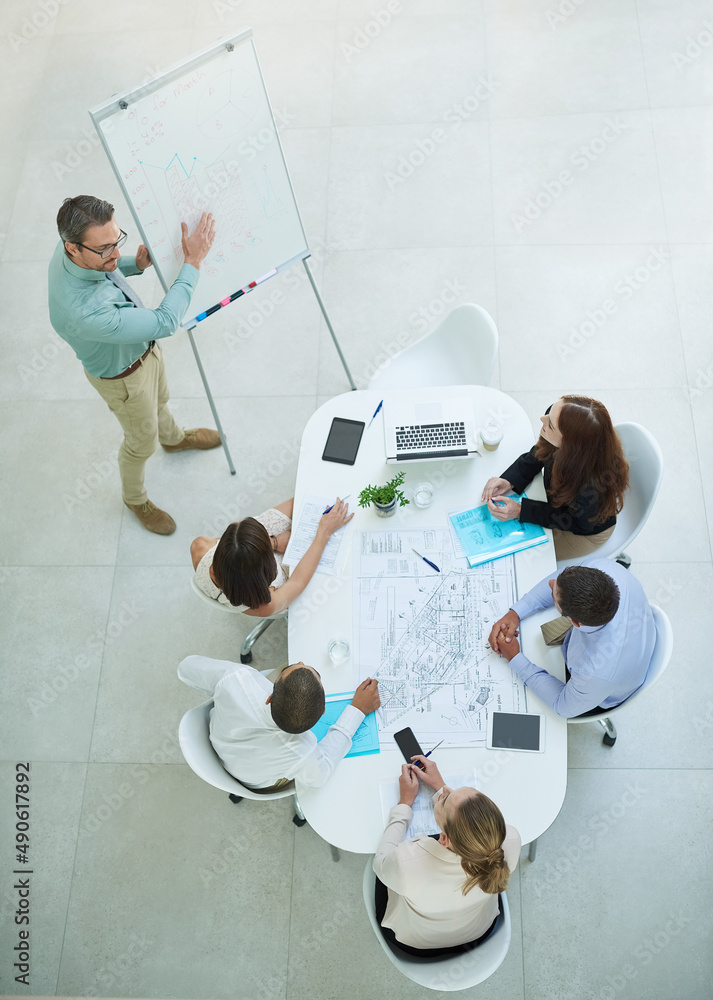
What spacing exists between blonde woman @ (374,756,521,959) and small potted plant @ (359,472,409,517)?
0.94 meters

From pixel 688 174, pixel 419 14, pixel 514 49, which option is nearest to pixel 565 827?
pixel 688 174

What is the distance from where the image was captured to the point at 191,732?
243cm

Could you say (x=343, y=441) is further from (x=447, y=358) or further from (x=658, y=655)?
(x=658, y=655)

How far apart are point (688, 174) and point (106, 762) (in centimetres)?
441

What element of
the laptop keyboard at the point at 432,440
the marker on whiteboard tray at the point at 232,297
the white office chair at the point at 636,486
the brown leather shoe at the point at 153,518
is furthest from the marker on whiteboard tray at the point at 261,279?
the white office chair at the point at 636,486

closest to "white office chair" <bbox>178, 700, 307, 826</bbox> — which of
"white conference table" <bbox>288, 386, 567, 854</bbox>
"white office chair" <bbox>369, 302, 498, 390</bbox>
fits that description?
"white conference table" <bbox>288, 386, 567, 854</bbox>

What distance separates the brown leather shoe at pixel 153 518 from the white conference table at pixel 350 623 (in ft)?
3.55

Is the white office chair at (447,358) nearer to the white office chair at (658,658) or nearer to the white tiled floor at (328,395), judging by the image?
the white tiled floor at (328,395)

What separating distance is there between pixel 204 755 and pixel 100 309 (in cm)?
160

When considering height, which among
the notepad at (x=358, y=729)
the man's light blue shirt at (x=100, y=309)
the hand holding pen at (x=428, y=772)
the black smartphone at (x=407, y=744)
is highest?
the man's light blue shirt at (x=100, y=309)

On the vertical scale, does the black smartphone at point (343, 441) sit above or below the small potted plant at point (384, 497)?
above

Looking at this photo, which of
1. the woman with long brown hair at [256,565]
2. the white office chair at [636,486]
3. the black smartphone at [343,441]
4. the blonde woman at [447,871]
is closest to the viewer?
the blonde woman at [447,871]

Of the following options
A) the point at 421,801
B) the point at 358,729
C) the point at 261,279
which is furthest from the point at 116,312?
the point at 421,801

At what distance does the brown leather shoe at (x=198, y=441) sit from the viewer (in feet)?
12.4
